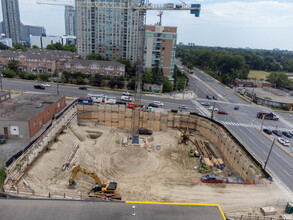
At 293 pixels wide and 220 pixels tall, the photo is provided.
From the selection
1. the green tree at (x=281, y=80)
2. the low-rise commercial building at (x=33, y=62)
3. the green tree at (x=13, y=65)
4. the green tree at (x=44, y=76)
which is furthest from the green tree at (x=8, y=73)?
the green tree at (x=281, y=80)

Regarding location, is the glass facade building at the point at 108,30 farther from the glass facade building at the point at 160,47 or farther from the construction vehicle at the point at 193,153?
the construction vehicle at the point at 193,153

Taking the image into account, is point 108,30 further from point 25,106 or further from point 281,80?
point 281,80

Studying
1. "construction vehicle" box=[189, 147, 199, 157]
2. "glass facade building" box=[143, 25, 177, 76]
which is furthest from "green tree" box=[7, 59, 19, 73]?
"construction vehicle" box=[189, 147, 199, 157]

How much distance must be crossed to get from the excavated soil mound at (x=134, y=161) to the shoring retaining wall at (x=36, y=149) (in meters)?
13.8

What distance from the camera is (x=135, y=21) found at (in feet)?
388

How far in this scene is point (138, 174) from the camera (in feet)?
128

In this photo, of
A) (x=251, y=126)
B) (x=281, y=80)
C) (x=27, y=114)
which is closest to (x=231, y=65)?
(x=281, y=80)

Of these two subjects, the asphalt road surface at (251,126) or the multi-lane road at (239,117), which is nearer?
the asphalt road surface at (251,126)

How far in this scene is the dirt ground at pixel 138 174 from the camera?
100 feet

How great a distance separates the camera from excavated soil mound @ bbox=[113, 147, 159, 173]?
40.3 meters

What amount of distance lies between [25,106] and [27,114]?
551 cm

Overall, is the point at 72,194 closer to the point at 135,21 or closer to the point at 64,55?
the point at 64,55

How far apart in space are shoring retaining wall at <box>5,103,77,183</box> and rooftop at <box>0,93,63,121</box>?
3.96 m

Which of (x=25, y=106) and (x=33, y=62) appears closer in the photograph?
(x=25, y=106)
